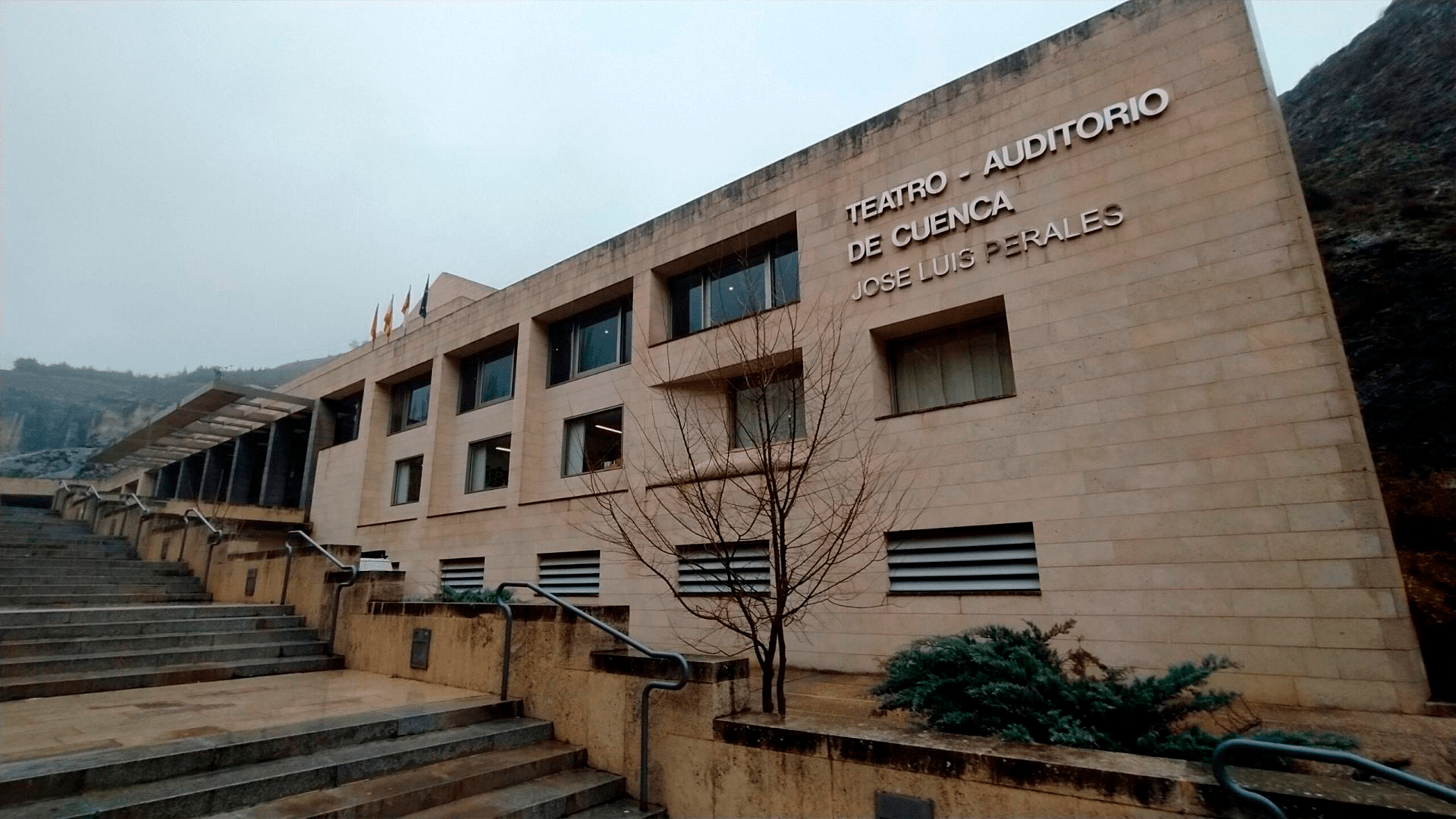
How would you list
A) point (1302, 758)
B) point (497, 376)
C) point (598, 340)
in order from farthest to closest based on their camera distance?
1. point (497, 376)
2. point (598, 340)
3. point (1302, 758)

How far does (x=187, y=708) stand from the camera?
20.1 ft

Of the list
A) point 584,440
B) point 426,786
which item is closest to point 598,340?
point 584,440

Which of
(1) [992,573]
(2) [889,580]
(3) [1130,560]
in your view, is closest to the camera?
(3) [1130,560]

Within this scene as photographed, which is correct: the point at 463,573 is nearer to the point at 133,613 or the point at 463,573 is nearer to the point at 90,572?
the point at 90,572

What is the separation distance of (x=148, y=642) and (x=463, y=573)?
9265 millimetres

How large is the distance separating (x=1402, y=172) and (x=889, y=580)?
27.9 m

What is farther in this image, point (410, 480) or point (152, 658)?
point (410, 480)

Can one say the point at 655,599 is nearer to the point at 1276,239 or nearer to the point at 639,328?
the point at 639,328

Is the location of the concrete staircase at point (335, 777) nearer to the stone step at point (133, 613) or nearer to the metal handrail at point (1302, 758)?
the metal handrail at point (1302, 758)

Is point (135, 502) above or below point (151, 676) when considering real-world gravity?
above

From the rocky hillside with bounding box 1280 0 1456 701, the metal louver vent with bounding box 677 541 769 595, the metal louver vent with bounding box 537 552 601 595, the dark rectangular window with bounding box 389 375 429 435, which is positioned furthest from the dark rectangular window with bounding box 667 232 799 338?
the dark rectangular window with bounding box 389 375 429 435

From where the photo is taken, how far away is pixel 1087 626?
327 inches

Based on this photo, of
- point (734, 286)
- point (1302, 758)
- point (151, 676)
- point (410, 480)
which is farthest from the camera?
point (410, 480)

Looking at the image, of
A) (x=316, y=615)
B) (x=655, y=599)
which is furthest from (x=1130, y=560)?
(x=316, y=615)
